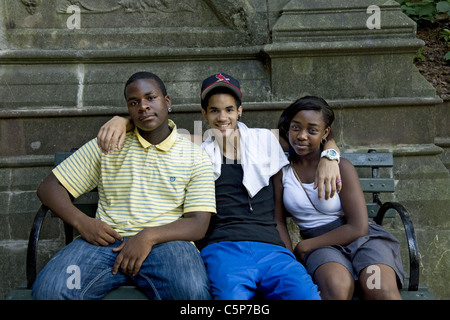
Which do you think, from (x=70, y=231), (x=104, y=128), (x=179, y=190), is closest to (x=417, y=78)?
(x=179, y=190)

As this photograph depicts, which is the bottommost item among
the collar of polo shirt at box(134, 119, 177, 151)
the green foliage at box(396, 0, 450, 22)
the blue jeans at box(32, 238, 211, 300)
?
the blue jeans at box(32, 238, 211, 300)

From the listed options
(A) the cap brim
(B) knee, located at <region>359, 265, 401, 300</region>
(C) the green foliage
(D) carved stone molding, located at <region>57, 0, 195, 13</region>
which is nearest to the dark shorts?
(B) knee, located at <region>359, 265, 401, 300</region>

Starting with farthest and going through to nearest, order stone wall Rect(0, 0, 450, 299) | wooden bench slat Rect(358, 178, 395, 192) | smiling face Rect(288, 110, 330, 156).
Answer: stone wall Rect(0, 0, 450, 299)
wooden bench slat Rect(358, 178, 395, 192)
smiling face Rect(288, 110, 330, 156)

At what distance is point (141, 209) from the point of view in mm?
2928

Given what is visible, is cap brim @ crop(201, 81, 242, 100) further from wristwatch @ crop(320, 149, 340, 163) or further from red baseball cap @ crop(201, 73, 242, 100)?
wristwatch @ crop(320, 149, 340, 163)

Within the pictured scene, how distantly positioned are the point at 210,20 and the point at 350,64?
1284 mm

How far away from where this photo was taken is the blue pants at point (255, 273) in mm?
2633

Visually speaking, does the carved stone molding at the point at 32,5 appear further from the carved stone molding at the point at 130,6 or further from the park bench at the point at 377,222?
the park bench at the point at 377,222

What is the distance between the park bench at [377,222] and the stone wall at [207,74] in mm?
398

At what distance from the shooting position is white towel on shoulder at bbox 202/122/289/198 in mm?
3189

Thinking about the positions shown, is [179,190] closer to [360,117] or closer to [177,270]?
[177,270]

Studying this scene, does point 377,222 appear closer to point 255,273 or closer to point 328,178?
point 328,178

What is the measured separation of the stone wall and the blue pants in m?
Result: 1.42

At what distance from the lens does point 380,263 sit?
2799 millimetres
